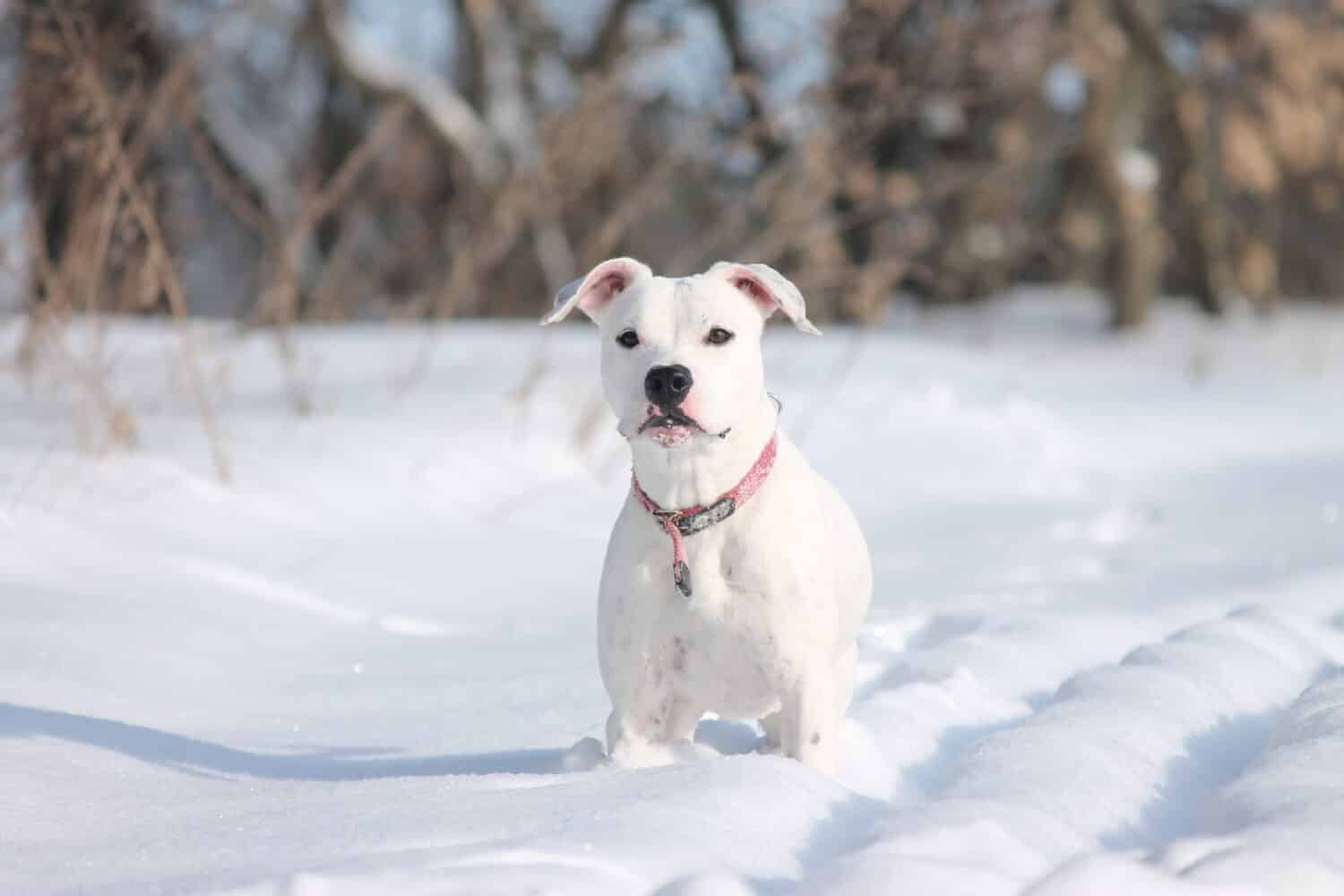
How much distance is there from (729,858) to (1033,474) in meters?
5.21

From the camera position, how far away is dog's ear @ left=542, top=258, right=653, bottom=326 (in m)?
2.22

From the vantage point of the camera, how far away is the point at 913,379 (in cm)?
771

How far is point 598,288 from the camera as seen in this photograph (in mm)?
2328

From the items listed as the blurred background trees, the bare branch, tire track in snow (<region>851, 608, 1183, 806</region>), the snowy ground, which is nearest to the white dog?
the snowy ground

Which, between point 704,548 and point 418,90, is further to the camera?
point 418,90

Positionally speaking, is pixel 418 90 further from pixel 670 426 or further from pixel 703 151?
pixel 670 426

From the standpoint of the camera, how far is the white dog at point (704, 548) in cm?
210

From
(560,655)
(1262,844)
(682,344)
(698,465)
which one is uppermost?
(682,344)

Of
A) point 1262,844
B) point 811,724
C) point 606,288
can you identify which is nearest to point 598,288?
point 606,288

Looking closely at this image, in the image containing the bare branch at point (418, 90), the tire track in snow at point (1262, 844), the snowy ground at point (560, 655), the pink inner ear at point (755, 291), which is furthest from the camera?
the bare branch at point (418, 90)

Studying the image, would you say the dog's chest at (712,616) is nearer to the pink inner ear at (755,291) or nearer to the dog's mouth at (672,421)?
the dog's mouth at (672,421)

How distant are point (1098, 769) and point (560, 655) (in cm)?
146

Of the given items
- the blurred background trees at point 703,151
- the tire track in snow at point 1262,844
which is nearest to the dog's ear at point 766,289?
the tire track in snow at point 1262,844

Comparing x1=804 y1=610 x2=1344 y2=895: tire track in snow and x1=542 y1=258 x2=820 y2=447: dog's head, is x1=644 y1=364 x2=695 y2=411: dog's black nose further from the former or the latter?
x1=804 y1=610 x2=1344 y2=895: tire track in snow
